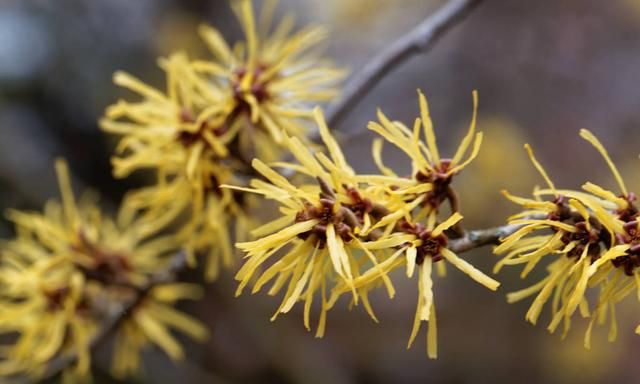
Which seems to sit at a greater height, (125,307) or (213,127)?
(213,127)

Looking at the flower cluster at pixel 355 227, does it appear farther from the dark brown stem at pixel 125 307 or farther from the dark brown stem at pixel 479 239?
the dark brown stem at pixel 125 307

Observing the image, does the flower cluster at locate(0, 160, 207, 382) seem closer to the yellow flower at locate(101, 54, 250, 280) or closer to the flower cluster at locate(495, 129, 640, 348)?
the yellow flower at locate(101, 54, 250, 280)

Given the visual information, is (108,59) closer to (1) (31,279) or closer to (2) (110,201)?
(2) (110,201)

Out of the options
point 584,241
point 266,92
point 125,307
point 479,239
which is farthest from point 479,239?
point 125,307

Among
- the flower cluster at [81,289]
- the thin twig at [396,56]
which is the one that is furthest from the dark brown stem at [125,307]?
the thin twig at [396,56]

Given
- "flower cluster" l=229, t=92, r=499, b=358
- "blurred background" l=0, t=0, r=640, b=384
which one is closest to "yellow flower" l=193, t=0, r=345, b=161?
"flower cluster" l=229, t=92, r=499, b=358

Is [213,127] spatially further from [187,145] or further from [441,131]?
[441,131]
